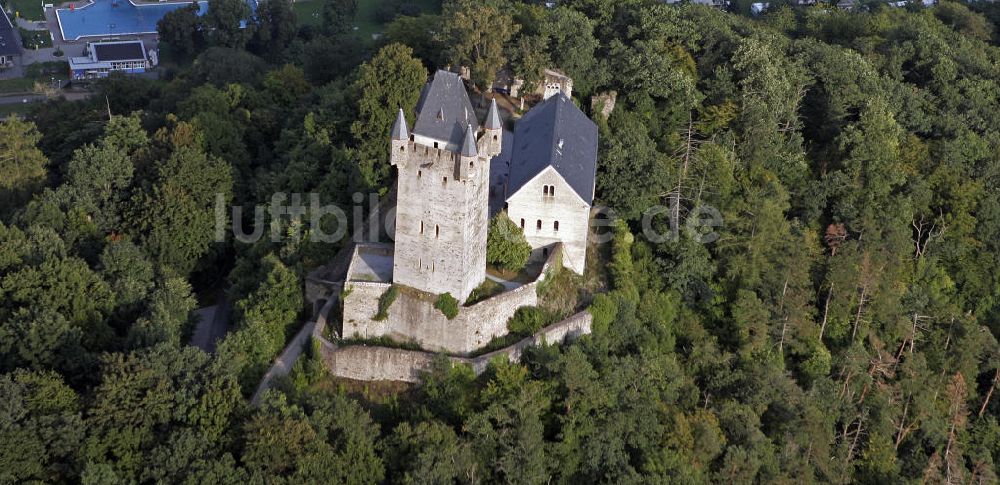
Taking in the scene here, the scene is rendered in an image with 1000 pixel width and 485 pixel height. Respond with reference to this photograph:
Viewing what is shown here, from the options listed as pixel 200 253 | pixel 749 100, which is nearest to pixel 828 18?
pixel 749 100

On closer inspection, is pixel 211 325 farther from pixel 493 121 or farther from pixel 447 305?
pixel 493 121

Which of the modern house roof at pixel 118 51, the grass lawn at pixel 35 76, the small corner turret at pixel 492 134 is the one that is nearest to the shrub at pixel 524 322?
the small corner turret at pixel 492 134

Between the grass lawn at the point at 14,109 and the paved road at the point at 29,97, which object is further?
the paved road at the point at 29,97

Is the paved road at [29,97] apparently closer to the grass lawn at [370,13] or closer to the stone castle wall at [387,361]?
the grass lawn at [370,13]

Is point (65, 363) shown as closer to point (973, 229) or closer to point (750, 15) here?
point (973, 229)

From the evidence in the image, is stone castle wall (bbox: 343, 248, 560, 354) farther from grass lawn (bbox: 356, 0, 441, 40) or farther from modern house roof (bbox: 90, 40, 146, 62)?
modern house roof (bbox: 90, 40, 146, 62)

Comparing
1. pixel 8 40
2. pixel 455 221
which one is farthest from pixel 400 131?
pixel 8 40
